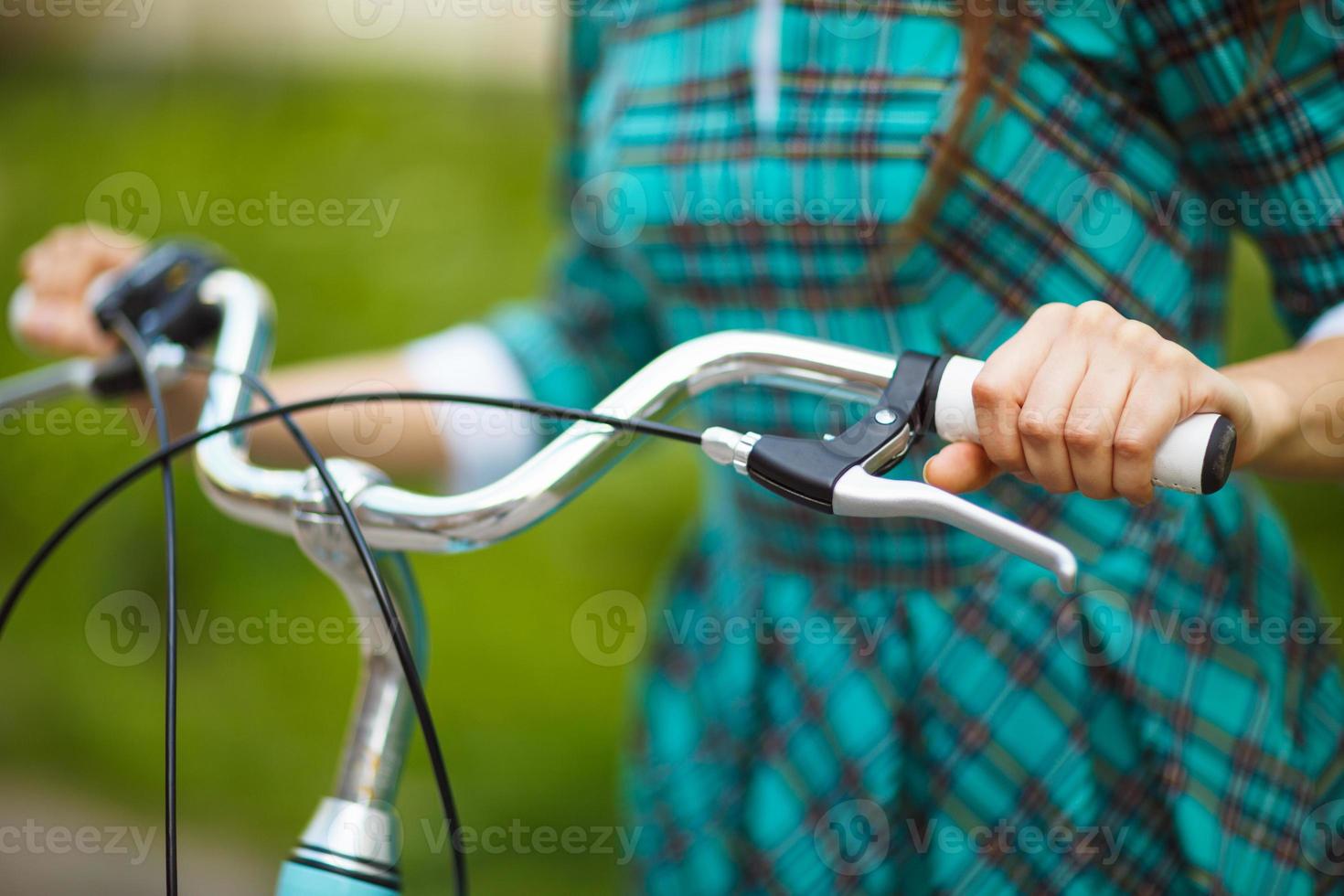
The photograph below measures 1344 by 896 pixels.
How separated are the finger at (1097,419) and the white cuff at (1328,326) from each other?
0.22m

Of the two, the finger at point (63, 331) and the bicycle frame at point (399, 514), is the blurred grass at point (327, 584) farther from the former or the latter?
the bicycle frame at point (399, 514)

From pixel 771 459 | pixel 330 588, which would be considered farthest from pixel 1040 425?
pixel 330 588

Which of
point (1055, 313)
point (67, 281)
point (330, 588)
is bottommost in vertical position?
point (330, 588)

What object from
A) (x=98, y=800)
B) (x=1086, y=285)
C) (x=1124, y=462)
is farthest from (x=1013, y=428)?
(x=98, y=800)

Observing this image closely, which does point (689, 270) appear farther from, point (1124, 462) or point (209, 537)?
point (209, 537)

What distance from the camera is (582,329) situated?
112 centimetres

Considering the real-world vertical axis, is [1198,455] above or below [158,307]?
below

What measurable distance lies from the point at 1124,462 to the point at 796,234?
1.10 ft

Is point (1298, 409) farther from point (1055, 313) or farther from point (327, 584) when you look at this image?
point (327, 584)

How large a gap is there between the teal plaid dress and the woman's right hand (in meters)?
0.46

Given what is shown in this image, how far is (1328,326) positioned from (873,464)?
12.9 inches

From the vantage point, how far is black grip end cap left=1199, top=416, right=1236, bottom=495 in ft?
1.71

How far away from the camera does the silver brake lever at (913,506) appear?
0.48m

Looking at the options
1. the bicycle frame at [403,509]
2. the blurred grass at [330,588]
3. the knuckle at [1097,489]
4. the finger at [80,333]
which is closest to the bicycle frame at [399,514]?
the bicycle frame at [403,509]
